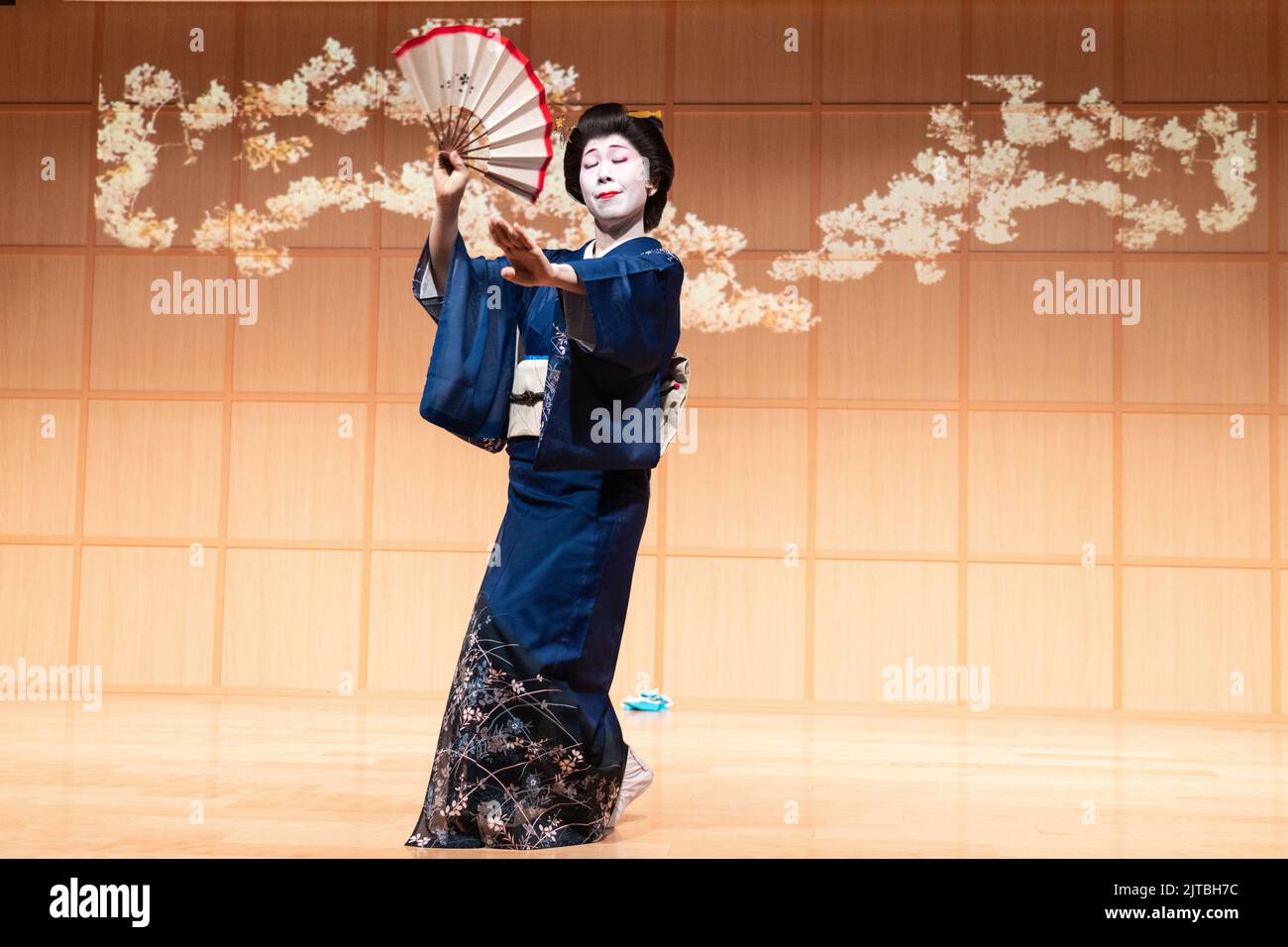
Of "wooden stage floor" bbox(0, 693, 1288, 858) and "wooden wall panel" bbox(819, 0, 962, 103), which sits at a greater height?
"wooden wall panel" bbox(819, 0, 962, 103)

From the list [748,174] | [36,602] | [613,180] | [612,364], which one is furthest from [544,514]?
[36,602]

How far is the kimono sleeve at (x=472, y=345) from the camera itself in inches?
99.4

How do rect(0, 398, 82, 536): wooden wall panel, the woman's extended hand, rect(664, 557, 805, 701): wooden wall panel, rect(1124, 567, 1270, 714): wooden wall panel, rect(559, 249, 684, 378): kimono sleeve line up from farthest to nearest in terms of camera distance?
rect(0, 398, 82, 536): wooden wall panel < rect(664, 557, 805, 701): wooden wall panel < rect(1124, 567, 1270, 714): wooden wall panel < rect(559, 249, 684, 378): kimono sleeve < the woman's extended hand

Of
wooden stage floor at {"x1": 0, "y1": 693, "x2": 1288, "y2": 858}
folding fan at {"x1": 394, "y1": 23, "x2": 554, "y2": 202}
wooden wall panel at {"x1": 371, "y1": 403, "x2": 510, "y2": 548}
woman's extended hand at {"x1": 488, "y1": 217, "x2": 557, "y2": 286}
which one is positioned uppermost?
folding fan at {"x1": 394, "y1": 23, "x2": 554, "y2": 202}

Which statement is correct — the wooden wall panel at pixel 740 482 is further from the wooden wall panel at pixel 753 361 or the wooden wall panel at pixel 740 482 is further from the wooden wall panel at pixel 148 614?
the wooden wall panel at pixel 148 614

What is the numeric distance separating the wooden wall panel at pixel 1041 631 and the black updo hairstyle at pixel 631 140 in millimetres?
3389

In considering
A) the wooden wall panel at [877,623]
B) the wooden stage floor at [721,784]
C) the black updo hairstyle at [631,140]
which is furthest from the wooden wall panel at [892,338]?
the black updo hairstyle at [631,140]

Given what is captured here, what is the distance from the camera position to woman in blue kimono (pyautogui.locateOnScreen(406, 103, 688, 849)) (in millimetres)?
2445

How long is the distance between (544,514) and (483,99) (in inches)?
32.6

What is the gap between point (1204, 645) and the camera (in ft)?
18.2

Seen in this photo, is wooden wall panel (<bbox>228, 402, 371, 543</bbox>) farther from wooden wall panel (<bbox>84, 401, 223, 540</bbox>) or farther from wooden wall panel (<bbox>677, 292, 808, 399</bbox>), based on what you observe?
wooden wall panel (<bbox>677, 292, 808, 399</bbox>)

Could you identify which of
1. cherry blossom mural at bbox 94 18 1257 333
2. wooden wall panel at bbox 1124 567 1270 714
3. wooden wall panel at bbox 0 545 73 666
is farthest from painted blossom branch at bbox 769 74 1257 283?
wooden wall panel at bbox 0 545 73 666

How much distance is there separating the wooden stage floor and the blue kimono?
106 millimetres

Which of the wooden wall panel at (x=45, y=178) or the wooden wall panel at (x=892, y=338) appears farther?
the wooden wall panel at (x=45, y=178)
